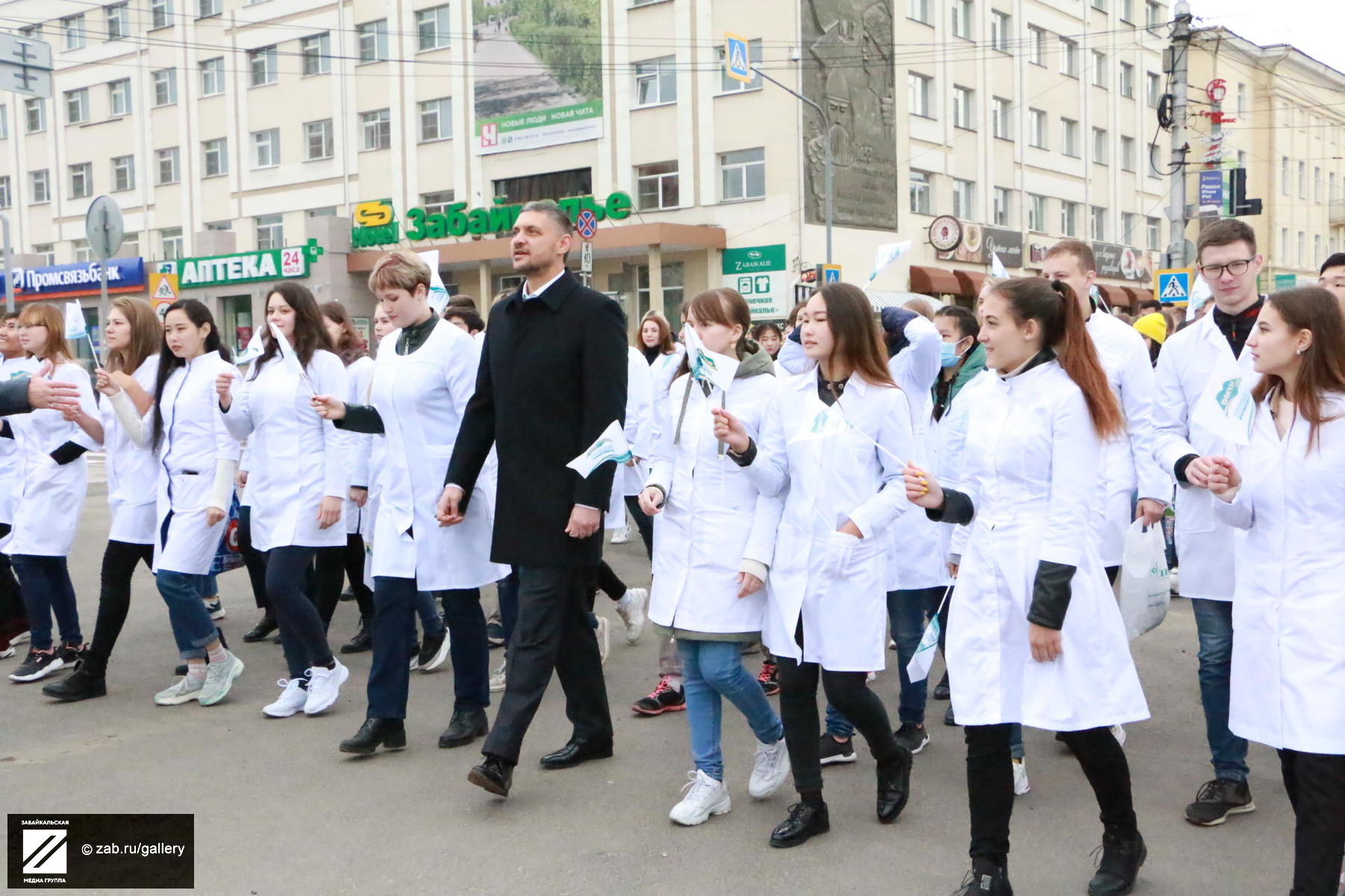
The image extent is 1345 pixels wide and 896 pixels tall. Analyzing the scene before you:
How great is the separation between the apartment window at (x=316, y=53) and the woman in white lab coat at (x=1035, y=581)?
3890cm

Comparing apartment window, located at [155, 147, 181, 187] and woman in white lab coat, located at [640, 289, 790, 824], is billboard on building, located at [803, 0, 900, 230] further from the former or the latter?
woman in white lab coat, located at [640, 289, 790, 824]

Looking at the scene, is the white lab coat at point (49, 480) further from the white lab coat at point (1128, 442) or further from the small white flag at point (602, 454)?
the white lab coat at point (1128, 442)

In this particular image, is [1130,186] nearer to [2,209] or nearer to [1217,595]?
[2,209]

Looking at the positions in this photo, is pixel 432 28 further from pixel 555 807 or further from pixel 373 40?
pixel 555 807

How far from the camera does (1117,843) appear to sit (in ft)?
13.0

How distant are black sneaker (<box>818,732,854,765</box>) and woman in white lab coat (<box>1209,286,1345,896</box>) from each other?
189 cm

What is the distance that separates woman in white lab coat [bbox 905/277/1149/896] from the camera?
12.2 ft

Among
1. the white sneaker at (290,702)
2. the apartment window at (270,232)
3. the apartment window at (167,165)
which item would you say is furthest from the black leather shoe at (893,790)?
the apartment window at (167,165)

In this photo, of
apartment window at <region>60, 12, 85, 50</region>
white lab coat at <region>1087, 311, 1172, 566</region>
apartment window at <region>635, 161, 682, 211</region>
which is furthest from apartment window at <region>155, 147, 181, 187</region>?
white lab coat at <region>1087, 311, 1172, 566</region>

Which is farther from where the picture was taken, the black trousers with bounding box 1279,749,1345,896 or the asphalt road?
the asphalt road

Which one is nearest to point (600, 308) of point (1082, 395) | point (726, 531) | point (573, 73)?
point (726, 531)

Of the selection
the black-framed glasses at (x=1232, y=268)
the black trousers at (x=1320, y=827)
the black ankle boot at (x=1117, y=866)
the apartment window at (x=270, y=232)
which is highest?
the apartment window at (x=270, y=232)

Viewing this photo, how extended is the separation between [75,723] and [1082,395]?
4.94 m

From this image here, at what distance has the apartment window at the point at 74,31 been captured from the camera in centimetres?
4566
